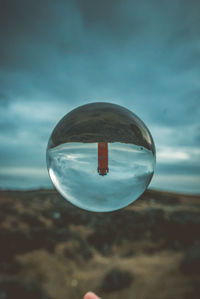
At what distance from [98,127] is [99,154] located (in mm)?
219

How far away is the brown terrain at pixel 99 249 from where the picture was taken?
31.6 ft

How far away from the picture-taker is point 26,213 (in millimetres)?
13195

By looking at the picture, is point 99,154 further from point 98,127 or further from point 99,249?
point 99,249

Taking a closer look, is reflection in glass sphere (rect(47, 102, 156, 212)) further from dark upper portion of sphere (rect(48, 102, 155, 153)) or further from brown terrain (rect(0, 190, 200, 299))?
brown terrain (rect(0, 190, 200, 299))

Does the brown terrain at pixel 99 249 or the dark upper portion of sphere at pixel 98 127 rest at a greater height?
the dark upper portion of sphere at pixel 98 127

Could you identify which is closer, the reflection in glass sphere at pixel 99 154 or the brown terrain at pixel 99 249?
the reflection in glass sphere at pixel 99 154

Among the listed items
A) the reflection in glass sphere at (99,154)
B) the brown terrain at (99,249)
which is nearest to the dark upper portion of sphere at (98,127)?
the reflection in glass sphere at (99,154)

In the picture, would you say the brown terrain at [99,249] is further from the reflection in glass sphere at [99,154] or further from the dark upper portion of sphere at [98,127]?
the dark upper portion of sphere at [98,127]

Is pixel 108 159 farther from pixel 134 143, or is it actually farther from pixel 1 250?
pixel 1 250

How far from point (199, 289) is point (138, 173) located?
34.6 ft

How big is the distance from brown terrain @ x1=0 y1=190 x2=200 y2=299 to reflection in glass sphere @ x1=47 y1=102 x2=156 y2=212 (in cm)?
837

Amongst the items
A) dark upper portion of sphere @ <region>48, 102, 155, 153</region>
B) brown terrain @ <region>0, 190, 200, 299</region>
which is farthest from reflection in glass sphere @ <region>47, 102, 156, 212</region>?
brown terrain @ <region>0, 190, 200, 299</region>

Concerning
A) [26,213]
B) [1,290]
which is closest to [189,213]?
[26,213]

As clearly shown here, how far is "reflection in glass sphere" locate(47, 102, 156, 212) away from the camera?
1.66 meters
